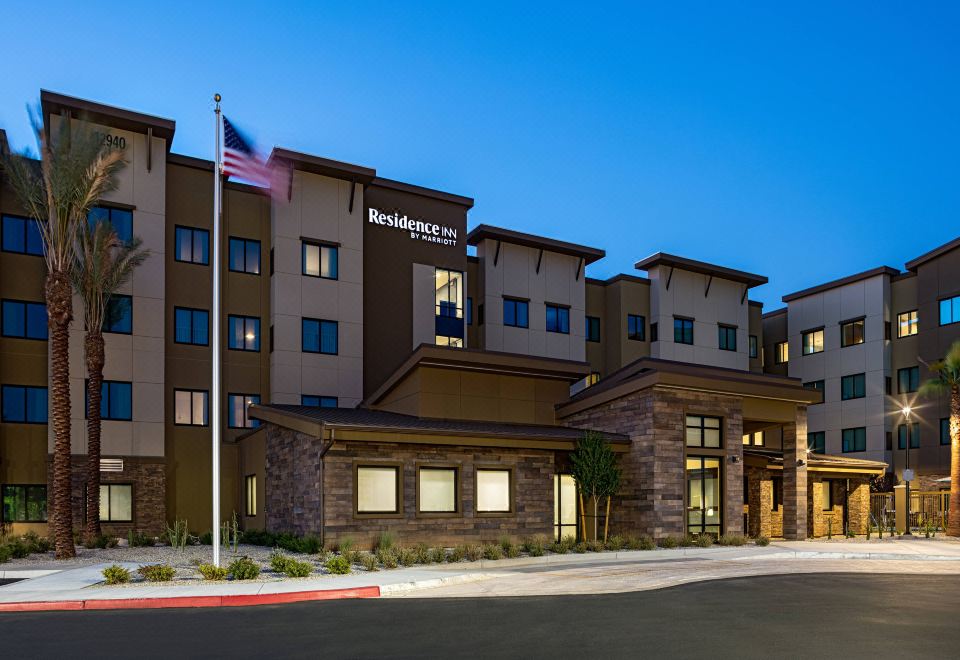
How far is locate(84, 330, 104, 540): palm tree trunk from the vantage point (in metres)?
29.9

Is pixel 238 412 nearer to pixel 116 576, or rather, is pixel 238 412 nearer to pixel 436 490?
pixel 436 490

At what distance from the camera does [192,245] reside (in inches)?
1446

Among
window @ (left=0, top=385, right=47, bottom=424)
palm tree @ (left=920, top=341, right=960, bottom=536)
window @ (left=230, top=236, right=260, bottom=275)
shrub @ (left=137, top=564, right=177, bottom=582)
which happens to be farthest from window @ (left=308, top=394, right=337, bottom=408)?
palm tree @ (left=920, top=341, right=960, bottom=536)

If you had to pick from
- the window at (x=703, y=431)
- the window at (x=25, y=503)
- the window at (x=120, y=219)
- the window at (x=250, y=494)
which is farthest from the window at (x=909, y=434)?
the window at (x=25, y=503)

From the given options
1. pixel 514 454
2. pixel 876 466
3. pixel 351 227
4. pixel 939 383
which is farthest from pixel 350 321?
pixel 939 383

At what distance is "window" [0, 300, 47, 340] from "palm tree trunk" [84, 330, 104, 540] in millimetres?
4652

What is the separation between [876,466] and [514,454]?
18535 mm

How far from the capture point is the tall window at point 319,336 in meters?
38.2

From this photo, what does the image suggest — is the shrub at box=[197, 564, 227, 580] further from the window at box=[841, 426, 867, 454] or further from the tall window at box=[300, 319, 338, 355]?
the window at box=[841, 426, 867, 454]

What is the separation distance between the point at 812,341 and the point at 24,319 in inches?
1808

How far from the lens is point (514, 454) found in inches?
1030

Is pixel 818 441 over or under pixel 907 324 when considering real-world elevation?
under

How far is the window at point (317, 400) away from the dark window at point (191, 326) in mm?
4789

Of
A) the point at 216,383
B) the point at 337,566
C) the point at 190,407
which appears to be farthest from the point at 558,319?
the point at 337,566
